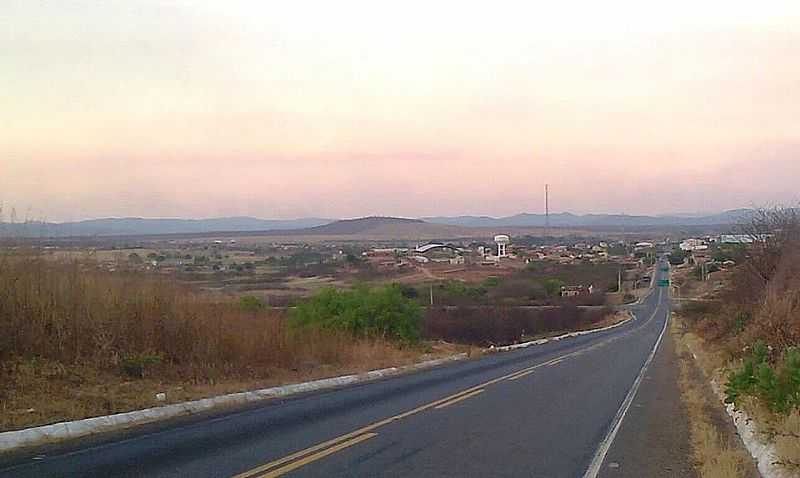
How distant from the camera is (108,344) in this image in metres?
17.3

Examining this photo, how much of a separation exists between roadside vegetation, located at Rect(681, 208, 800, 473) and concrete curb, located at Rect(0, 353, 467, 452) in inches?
343

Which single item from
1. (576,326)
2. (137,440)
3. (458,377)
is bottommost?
(576,326)

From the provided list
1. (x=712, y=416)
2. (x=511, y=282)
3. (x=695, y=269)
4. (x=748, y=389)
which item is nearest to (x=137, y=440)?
(x=748, y=389)

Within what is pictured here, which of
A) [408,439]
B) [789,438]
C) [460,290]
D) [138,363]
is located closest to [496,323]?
[460,290]

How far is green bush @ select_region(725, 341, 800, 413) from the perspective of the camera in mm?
13070

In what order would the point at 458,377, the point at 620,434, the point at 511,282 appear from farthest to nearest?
the point at 511,282 < the point at 458,377 < the point at 620,434

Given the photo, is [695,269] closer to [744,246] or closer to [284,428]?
[744,246]

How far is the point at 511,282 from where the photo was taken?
4186 inches

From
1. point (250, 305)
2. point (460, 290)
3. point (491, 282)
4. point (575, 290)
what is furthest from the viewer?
point (575, 290)

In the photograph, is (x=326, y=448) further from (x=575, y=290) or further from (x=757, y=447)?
(x=575, y=290)

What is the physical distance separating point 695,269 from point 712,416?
114203 millimetres

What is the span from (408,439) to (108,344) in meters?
7.11

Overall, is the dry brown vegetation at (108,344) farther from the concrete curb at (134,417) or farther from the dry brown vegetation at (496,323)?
the dry brown vegetation at (496,323)

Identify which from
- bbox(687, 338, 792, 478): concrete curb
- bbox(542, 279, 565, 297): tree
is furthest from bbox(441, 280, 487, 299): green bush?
bbox(687, 338, 792, 478): concrete curb
